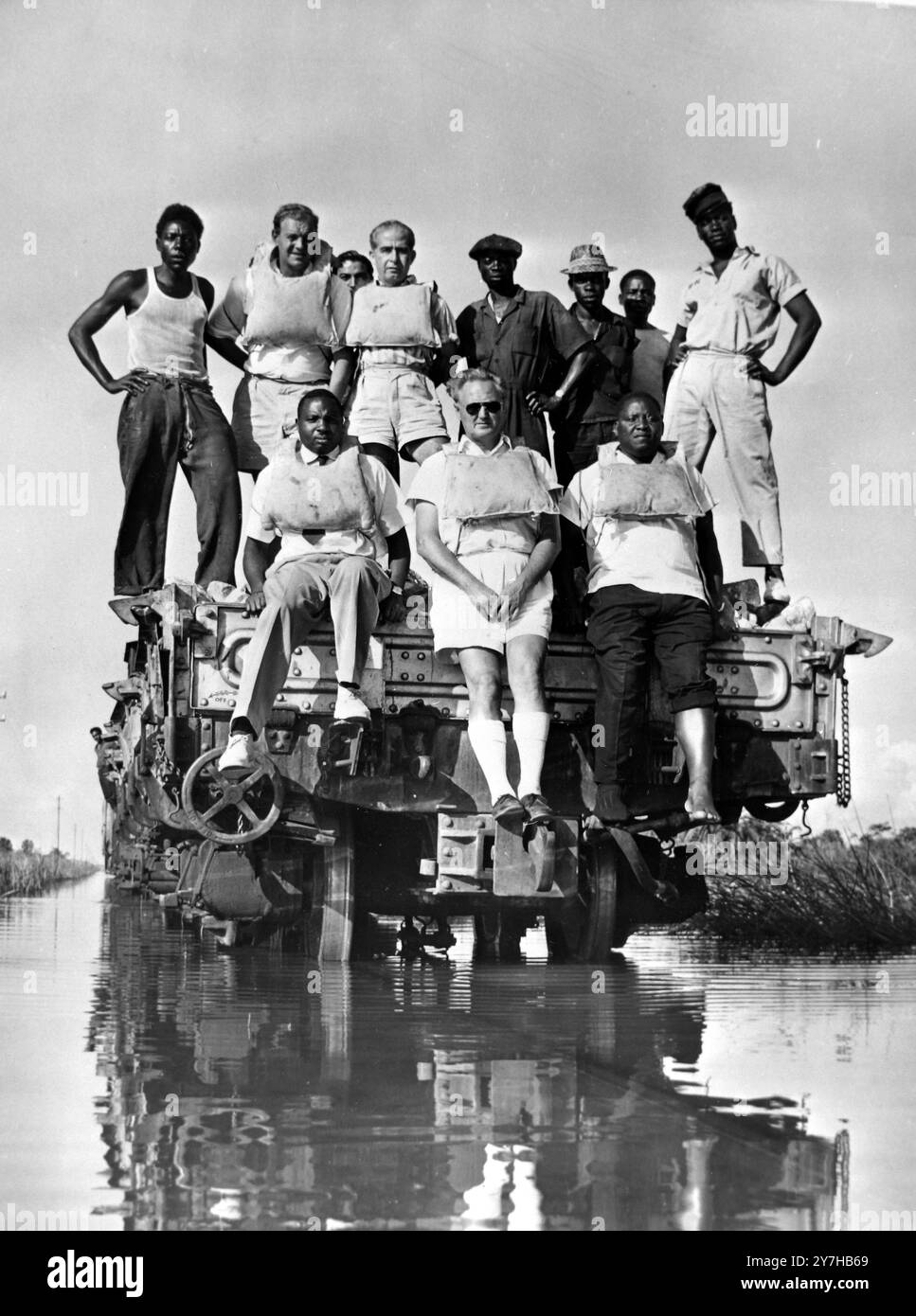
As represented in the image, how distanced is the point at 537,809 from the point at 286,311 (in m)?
3.06

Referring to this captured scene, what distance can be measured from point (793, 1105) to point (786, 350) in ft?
16.9

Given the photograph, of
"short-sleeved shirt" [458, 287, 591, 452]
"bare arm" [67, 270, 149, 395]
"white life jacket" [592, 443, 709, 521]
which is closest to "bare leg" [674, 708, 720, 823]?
"white life jacket" [592, 443, 709, 521]

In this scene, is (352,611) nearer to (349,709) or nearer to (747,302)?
(349,709)

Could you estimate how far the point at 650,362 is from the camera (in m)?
10.1

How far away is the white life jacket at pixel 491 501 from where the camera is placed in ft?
27.9

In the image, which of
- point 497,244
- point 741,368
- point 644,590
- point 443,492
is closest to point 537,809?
point 644,590

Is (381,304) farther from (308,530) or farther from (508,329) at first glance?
(308,530)

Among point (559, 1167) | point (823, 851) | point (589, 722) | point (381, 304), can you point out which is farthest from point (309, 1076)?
point (823, 851)

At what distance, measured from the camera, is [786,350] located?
368 inches

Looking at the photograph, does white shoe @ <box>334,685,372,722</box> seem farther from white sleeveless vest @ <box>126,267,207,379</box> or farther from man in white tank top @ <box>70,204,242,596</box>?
white sleeveless vest @ <box>126,267,207,379</box>

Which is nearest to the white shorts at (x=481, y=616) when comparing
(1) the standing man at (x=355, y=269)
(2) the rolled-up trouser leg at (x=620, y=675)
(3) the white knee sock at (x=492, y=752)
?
(2) the rolled-up trouser leg at (x=620, y=675)

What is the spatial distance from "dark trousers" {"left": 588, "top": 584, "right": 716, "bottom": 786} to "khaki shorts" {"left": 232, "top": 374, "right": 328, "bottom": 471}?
2048 mm

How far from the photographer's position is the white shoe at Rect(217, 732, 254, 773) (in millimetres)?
8047

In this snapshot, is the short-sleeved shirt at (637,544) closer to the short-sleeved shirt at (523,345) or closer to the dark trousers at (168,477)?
the short-sleeved shirt at (523,345)
